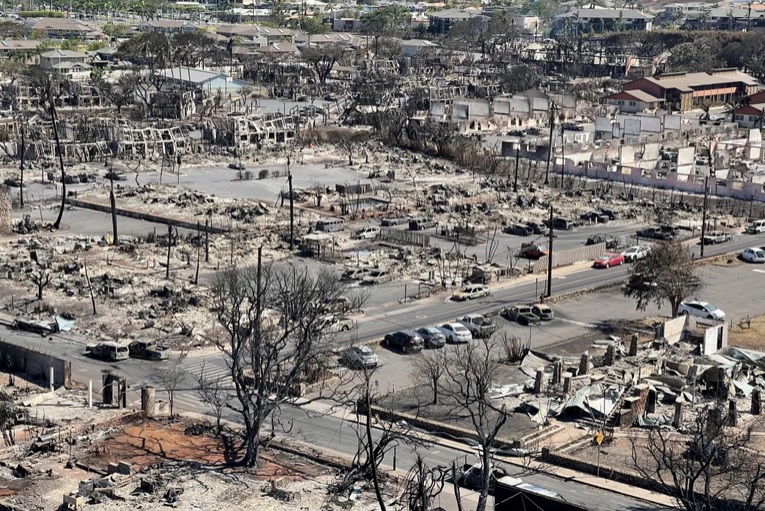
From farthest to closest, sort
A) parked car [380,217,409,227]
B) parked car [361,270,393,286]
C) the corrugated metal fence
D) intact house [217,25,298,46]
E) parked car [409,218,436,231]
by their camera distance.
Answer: intact house [217,25,298,46] < parked car [380,217,409,227] < parked car [409,218,436,231] < the corrugated metal fence < parked car [361,270,393,286]

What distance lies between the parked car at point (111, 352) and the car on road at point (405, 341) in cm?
661

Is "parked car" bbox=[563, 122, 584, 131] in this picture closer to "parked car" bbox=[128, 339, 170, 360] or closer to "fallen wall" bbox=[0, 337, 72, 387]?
"parked car" bbox=[128, 339, 170, 360]

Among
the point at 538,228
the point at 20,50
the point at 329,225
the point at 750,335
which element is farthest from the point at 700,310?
the point at 20,50

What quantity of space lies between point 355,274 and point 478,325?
6771 millimetres

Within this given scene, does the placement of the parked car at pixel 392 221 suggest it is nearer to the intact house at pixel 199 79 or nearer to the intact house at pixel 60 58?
the intact house at pixel 199 79

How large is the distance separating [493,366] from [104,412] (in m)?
9.03

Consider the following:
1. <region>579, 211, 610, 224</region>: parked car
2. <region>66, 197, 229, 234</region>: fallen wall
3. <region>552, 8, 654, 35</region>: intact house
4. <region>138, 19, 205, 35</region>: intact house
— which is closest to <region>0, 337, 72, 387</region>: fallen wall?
<region>66, 197, 229, 234</region>: fallen wall

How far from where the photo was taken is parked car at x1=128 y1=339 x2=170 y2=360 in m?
31.7

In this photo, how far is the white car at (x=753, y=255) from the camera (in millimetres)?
45094

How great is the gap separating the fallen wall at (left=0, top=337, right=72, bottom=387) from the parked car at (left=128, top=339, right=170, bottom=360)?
7.23ft

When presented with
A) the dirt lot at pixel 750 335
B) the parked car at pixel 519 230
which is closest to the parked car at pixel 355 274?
the parked car at pixel 519 230

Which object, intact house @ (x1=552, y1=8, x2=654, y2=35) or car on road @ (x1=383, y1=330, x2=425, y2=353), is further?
intact house @ (x1=552, y1=8, x2=654, y2=35)

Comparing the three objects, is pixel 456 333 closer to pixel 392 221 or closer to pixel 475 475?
pixel 475 475

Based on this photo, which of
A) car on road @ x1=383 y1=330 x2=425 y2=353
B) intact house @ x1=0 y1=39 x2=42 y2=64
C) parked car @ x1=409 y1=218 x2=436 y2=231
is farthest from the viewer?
intact house @ x1=0 y1=39 x2=42 y2=64
